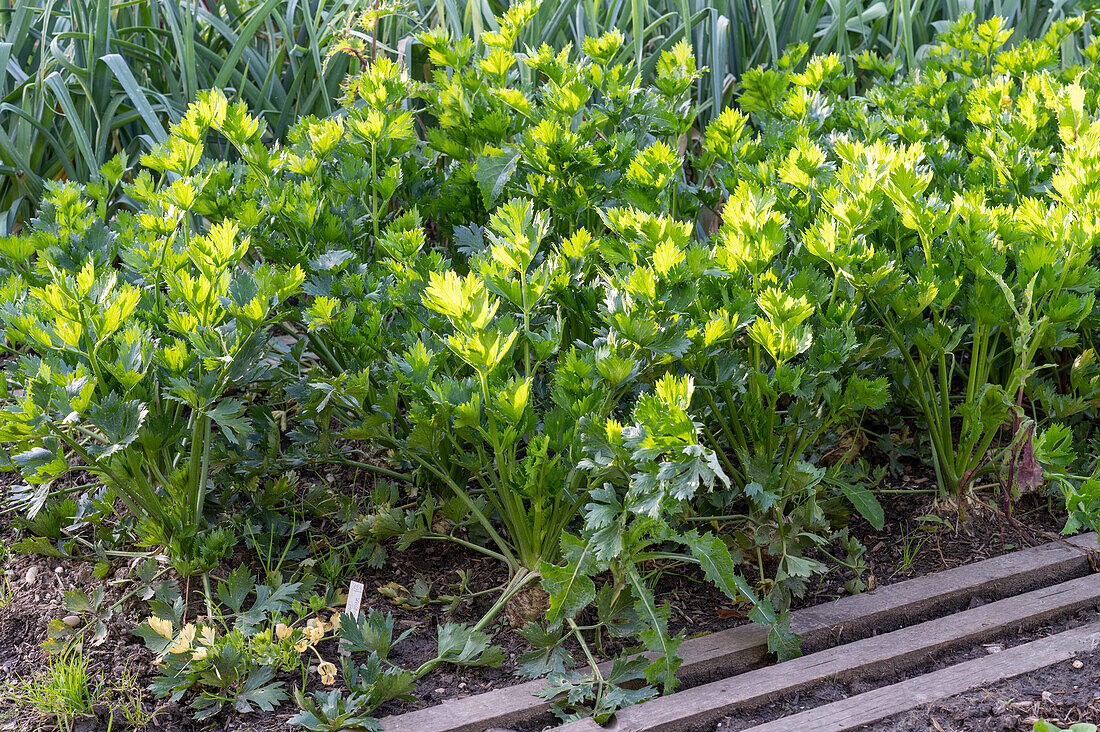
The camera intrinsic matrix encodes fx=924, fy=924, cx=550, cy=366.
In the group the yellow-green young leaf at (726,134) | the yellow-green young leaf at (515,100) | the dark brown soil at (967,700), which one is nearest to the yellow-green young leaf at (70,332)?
the yellow-green young leaf at (515,100)

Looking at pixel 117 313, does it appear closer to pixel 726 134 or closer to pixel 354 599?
pixel 354 599

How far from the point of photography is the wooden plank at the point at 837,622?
1.62 metres

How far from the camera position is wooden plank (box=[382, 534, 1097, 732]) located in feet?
5.31

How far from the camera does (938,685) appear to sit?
5.41ft

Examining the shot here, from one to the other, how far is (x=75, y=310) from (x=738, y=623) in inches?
54.7

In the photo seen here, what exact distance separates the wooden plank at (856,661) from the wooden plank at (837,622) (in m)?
0.05

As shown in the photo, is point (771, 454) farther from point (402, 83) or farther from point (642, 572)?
point (402, 83)

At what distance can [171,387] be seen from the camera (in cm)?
160

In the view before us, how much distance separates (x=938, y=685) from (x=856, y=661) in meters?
0.15

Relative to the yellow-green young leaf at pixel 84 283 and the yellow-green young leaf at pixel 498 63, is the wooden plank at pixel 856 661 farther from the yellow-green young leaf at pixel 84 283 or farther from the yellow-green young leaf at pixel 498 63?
the yellow-green young leaf at pixel 498 63

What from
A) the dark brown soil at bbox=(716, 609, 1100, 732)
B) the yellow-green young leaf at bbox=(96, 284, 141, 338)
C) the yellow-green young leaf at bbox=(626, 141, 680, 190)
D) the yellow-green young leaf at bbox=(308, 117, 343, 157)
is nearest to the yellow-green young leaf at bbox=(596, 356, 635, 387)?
the yellow-green young leaf at bbox=(626, 141, 680, 190)

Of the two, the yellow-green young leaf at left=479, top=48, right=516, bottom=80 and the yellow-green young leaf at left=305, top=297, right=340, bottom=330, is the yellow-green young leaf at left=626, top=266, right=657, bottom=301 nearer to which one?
the yellow-green young leaf at left=305, top=297, right=340, bottom=330

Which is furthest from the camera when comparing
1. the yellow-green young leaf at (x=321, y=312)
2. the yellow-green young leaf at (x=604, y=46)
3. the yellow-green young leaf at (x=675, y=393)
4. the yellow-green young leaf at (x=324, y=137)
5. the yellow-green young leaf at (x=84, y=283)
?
the yellow-green young leaf at (x=604, y=46)

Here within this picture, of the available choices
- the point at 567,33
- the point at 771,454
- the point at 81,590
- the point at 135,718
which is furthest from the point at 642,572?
the point at 567,33
